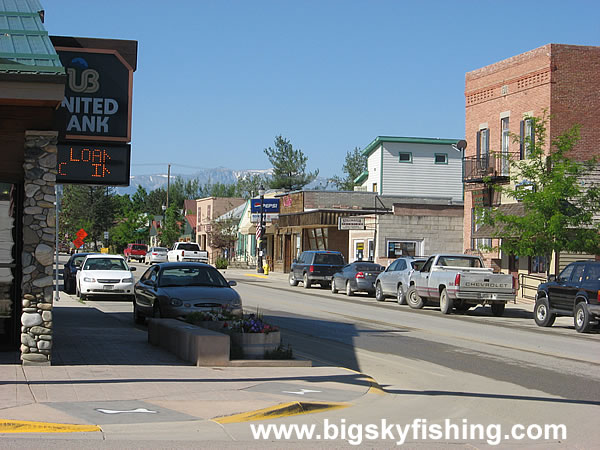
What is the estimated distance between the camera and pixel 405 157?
6241 centimetres

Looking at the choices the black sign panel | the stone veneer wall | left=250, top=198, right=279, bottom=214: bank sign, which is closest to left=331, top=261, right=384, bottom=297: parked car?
the black sign panel

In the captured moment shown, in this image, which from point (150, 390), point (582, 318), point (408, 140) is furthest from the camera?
point (408, 140)

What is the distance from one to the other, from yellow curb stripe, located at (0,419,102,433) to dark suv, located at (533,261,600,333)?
15.9 meters

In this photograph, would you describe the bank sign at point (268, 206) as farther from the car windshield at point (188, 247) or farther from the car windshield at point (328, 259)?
the car windshield at point (328, 259)

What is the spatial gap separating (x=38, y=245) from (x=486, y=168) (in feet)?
97.8

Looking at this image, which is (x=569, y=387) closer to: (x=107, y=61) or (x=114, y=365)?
(x=114, y=365)

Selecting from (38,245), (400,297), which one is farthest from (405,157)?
(38,245)

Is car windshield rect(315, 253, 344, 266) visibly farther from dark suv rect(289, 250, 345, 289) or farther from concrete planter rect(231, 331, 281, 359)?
concrete planter rect(231, 331, 281, 359)

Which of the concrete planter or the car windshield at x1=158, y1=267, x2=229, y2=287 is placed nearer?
the concrete planter

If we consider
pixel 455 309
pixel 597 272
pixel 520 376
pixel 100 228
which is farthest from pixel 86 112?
pixel 100 228

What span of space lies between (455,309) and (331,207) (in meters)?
32.7

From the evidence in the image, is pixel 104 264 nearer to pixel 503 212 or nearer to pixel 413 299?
pixel 413 299

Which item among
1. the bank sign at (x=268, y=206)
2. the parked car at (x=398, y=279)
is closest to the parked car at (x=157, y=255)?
the bank sign at (x=268, y=206)

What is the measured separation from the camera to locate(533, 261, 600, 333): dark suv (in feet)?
68.8
